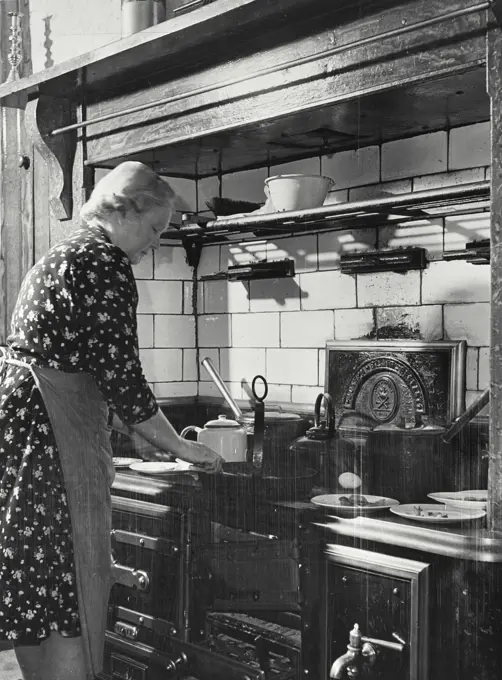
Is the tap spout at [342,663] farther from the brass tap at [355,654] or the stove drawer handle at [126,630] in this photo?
the stove drawer handle at [126,630]

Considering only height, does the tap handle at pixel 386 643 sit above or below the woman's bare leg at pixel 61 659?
above

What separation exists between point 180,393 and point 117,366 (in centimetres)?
164

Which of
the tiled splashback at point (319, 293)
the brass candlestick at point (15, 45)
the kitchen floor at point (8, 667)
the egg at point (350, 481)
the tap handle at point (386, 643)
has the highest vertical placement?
the brass candlestick at point (15, 45)

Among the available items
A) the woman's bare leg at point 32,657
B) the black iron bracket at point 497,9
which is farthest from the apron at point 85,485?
the black iron bracket at point 497,9

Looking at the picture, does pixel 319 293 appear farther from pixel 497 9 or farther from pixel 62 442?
pixel 497 9

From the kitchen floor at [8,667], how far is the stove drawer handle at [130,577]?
0.79 metres

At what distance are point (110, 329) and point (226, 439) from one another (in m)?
0.64

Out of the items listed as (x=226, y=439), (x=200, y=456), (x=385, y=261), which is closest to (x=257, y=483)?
(x=200, y=456)

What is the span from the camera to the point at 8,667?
127 inches

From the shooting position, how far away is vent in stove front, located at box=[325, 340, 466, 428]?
2719 millimetres

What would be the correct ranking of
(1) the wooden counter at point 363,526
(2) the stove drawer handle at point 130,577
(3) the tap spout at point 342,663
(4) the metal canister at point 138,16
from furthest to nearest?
(4) the metal canister at point 138,16
(2) the stove drawer handle at point 130,577
(3) the tap spout at point 342,663
(1) the wooden counter at point 363,526

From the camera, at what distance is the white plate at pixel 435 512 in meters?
1.92

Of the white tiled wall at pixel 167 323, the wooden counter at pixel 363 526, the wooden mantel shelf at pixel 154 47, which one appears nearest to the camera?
the wooden counter at pixel 363 526

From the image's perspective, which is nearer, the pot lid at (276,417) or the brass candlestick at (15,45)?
the pot lid at (276,417)
